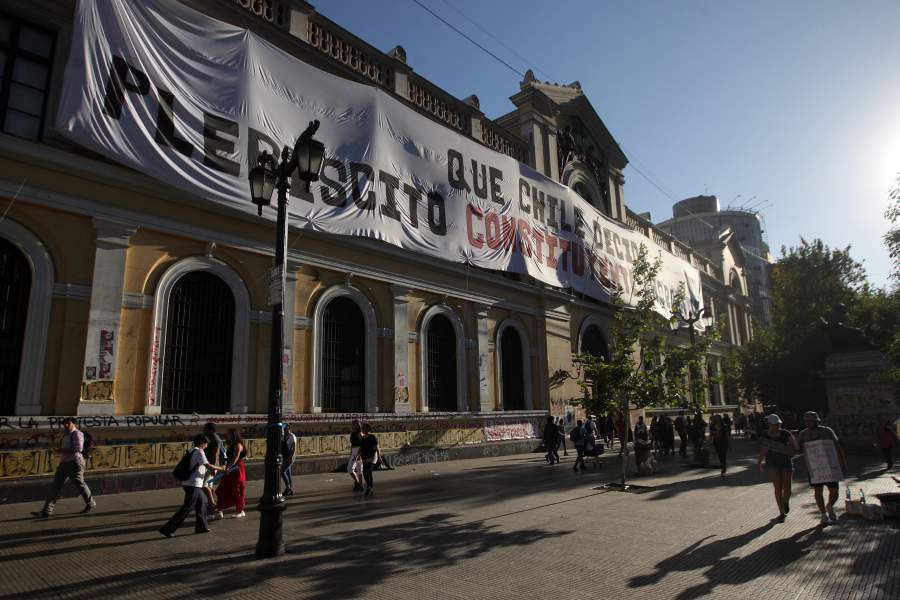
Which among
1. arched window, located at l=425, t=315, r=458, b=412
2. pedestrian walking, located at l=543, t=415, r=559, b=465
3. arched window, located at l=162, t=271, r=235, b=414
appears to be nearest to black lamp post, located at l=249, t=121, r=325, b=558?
arched window, located at l=162, t=271, r=235, b=414

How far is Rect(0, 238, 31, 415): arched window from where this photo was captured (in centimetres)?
1016

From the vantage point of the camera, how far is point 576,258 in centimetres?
2367

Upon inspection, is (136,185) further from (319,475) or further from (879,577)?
(879,577)

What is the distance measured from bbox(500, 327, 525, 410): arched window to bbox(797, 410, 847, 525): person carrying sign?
1355 centimetres

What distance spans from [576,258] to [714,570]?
18.7 metres

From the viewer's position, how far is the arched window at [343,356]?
15.6 m

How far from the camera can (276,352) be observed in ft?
22.9

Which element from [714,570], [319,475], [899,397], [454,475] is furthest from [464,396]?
[899,397]

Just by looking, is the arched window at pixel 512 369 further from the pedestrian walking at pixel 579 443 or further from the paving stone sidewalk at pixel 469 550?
the paving stone sidewalk at pixel 469 550

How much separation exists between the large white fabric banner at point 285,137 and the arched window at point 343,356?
2649 millimetres

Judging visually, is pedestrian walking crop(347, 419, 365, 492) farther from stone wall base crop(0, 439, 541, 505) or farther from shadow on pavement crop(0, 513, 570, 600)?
shadow on pavement crop(0, 513, 570, 600)

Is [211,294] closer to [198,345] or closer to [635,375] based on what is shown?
[198,345]

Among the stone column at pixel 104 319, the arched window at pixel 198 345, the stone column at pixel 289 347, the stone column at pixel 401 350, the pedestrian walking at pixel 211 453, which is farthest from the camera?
the stone column at pixel 401 350

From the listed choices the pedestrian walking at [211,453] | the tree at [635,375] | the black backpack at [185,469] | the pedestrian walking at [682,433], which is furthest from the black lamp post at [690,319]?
the black backpack at [185,469]
